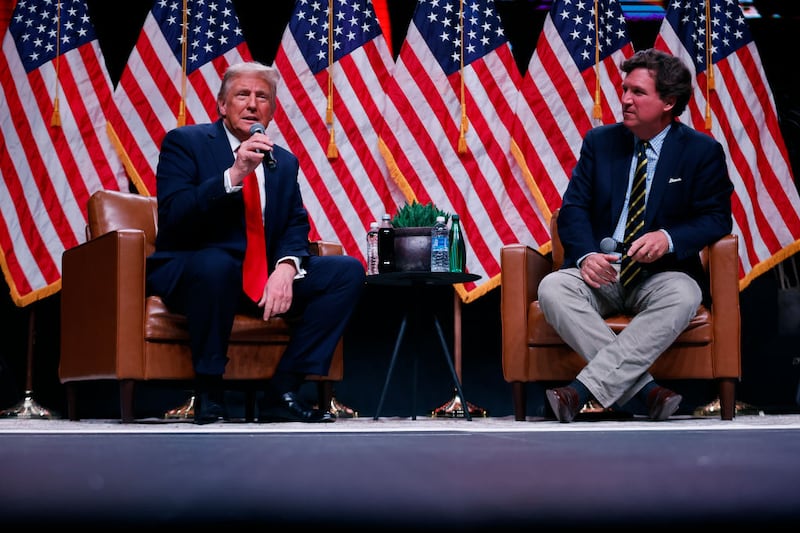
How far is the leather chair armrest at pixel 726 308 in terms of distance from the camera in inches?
119

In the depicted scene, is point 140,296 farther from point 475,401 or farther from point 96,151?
point 475,401

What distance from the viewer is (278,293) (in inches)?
114

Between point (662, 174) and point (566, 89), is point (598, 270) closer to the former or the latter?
point (662, 174)

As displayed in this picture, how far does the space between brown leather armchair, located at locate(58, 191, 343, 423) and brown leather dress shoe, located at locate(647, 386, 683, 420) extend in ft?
3.51

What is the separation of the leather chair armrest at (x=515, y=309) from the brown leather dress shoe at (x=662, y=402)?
427 mm

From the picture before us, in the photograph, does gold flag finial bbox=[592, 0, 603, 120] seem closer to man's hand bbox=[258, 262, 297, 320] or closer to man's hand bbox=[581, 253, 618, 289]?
man's hand bbox=[581, 253, 618, 289]

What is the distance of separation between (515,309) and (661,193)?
22.9 inches

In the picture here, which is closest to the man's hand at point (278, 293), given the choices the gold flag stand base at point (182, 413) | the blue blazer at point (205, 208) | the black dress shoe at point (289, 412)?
the blue blazer at point (205, 208)

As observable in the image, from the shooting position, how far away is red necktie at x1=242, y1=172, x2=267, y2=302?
298cm

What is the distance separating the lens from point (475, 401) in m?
4.31

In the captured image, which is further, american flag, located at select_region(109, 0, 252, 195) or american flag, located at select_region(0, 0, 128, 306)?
american flag, located at select_region(109, 0, 252, 195)

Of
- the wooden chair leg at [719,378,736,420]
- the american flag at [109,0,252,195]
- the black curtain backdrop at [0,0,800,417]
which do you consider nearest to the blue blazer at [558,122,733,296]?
the wooden chair leg at [719,378,736,420]

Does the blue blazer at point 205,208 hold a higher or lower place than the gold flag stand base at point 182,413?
higher

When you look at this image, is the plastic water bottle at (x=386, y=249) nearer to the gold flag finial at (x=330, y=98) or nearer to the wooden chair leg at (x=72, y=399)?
the gold flag finial at (x=330, y=98)
